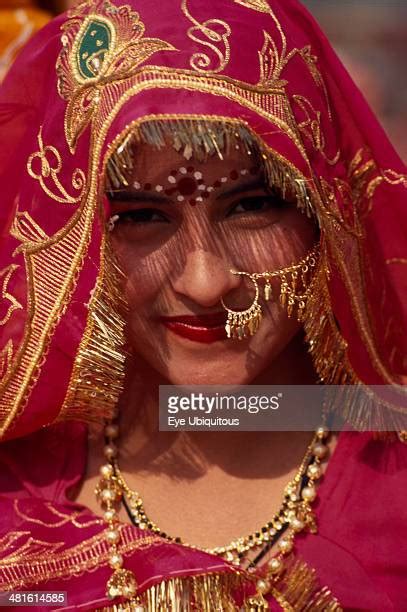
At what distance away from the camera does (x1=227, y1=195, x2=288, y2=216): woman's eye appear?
1100 millimetres

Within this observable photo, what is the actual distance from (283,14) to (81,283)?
399 millimetres

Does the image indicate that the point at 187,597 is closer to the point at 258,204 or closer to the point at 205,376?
the point at 205,376

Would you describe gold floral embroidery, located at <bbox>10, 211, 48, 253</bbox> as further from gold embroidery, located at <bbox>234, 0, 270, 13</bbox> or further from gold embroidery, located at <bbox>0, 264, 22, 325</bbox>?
gold embroidery, located at <bbox>234, 0, 270, 13</bbox>

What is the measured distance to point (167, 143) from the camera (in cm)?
102

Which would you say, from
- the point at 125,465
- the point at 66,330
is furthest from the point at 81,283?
the point at 125,465

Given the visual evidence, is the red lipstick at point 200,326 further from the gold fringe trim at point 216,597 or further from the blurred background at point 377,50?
the blurred background at point 377,50

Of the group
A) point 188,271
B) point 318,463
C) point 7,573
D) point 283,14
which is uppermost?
point 283,14

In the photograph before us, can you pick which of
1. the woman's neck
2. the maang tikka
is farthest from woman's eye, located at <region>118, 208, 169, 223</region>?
the woman's neck

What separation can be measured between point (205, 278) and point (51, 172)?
22 centimetres

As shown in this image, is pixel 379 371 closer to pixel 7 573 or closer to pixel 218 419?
pixel 218 419

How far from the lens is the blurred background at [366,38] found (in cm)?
197

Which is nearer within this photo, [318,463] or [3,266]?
[3,266]

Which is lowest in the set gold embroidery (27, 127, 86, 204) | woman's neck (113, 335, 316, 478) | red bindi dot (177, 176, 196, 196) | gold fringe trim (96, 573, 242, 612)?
gold fringe trim (96, 573, 242, 612)

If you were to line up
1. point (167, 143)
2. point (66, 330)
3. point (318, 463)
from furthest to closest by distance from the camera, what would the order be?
1. point (318, 463)
2. point (66, 330)
3. point (167, 143)
